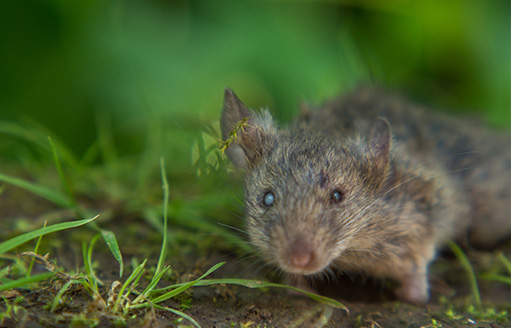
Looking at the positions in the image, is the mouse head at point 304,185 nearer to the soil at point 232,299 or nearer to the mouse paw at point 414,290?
the soil at point 232,299

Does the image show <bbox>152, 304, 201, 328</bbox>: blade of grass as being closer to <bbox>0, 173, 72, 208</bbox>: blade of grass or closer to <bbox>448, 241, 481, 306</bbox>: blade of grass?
<bbox>0, 173, 72, 208</bbox>: blade of grass

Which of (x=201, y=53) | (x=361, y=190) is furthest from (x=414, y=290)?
(x=201, y=53)

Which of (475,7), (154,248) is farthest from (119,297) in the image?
(475,7)

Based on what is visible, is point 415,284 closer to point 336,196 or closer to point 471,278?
point 471,278

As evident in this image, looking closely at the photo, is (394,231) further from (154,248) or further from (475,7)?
(475,7)

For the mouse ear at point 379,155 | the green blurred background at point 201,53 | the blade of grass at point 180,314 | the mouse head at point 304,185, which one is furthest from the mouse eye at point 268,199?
the green blurred background at point 201,53

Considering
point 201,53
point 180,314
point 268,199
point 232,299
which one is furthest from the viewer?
point 201,53

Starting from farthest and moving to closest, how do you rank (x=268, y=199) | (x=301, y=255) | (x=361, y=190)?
1. (x=361, y=190)
2. (x=268, y=199)
3. (x=301, y=255)

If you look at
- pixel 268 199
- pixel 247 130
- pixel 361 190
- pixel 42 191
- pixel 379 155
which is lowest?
pixel 42 191
